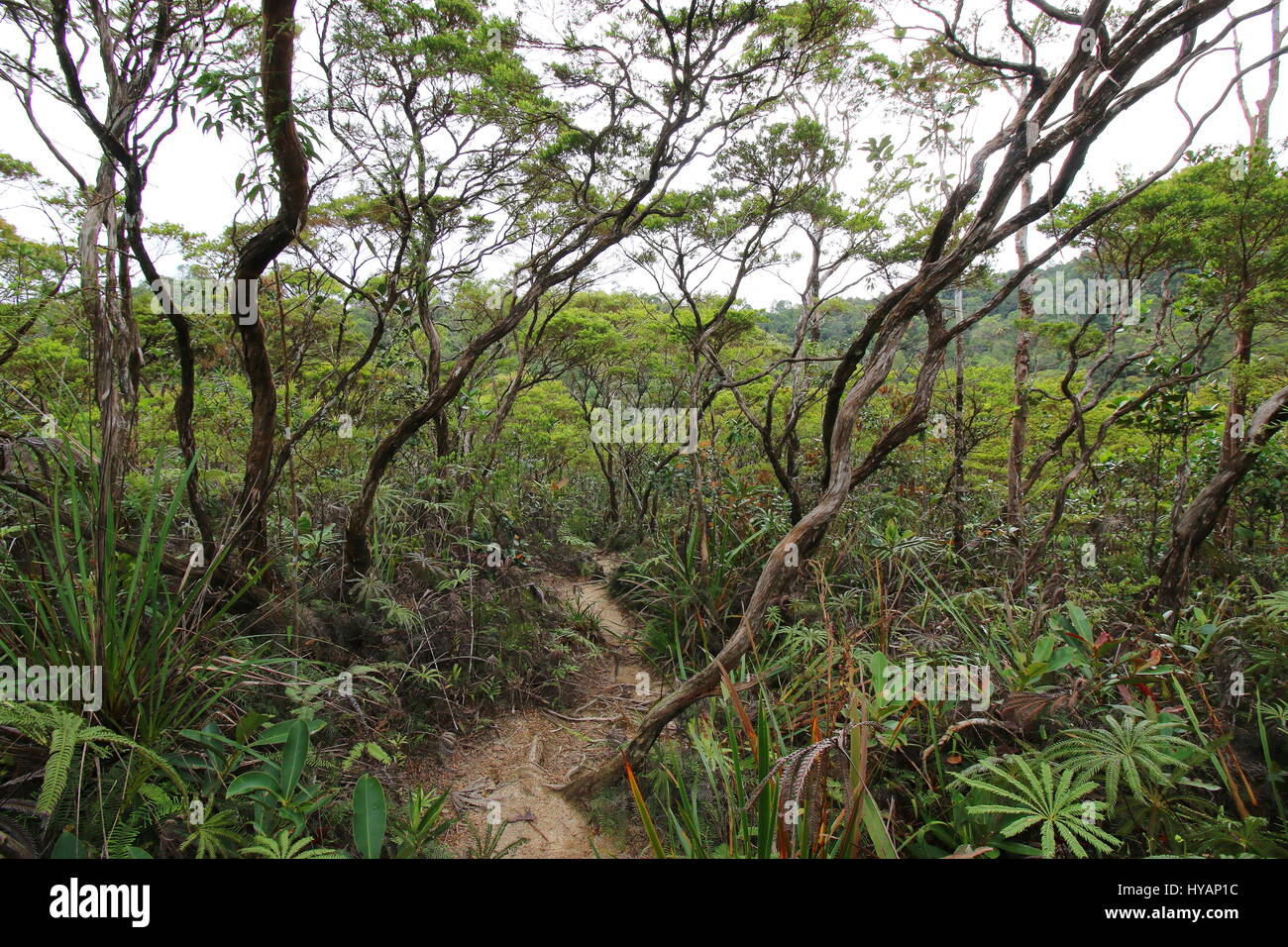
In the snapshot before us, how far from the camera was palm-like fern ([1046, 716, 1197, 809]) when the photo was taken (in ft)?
5.39

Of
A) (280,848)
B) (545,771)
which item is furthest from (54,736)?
(545,771)

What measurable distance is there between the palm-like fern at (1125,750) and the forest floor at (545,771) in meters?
1.63

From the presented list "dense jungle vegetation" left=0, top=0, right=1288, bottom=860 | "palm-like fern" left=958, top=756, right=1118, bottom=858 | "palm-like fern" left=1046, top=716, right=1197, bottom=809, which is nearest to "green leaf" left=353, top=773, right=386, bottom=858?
"dense jungle vegetation" left=0, top=0, right=1288, bottom=860

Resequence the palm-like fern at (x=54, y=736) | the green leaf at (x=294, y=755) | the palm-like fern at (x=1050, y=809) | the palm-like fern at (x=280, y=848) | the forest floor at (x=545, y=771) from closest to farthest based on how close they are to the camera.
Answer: the palm-like fern at (x=54, y=736) < the palm-like fern at (x=1050, y=809) < the palm-like fern at (x=280, y=848) < the green leaf at (x=294, y=755) < the forest floor at (x=545, y=771)

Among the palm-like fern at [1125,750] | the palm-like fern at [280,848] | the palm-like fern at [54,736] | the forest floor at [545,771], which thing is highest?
the palm-like fern at [54,736]

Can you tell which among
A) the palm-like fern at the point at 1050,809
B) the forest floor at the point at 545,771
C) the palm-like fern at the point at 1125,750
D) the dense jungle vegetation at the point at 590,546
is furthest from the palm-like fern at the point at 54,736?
the palm-like fern at the point at 1125,750

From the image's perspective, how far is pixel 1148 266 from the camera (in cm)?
586

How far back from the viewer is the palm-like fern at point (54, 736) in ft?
4.25

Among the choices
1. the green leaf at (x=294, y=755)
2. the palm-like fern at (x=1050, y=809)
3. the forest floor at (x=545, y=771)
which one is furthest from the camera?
the forest floor at (x=545, y=771)

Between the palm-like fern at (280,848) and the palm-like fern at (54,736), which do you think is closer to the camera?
the palm-like fern at (54,736)

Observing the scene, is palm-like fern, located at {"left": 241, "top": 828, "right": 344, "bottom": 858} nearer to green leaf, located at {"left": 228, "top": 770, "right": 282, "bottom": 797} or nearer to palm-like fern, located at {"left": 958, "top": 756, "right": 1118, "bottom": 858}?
green leaf, located at {"left": 228, "top": 770, "right": 282, "bottom": 797}

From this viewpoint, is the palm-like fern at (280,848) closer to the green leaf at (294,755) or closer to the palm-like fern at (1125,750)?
the green leaf at (294,755)

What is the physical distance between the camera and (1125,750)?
1717 mm

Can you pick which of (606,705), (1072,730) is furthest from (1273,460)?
(606,705)
